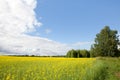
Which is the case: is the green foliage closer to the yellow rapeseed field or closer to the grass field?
the grass field

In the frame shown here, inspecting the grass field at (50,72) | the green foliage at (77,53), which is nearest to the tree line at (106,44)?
the green foliage at (77,53)

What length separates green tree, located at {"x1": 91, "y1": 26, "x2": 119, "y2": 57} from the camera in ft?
250

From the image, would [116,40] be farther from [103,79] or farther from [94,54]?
[103,79]

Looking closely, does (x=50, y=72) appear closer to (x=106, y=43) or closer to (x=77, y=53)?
(x=106, y=43)

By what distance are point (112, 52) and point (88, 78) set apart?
6330 cm

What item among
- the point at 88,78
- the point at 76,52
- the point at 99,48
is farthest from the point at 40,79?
the point at 76,52

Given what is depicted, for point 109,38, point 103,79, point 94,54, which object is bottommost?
point 103,79

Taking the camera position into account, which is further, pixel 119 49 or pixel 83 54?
pixel 83 54

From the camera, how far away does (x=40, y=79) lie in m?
10.2

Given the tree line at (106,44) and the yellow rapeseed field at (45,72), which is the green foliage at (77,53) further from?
the yellow rapeseed field at (45,72)

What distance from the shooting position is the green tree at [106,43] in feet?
250

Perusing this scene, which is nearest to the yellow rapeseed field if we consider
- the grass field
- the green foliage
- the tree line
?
the grass field

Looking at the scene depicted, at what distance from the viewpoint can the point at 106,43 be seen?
78.4m

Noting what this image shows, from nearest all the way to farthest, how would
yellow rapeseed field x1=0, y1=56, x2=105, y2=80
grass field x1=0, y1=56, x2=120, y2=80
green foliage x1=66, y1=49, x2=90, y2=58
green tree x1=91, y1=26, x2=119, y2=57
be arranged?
1. yellow rapeseed field x1=0, y1=56, x2=105, y2=80
2. grass field x1=0, y1=56, x2=120, y2=80
3. green tree x1=91, y1=26, x2=119, y2=57
4. green foliage x1=66, y1=49, x2=90, y2=58
